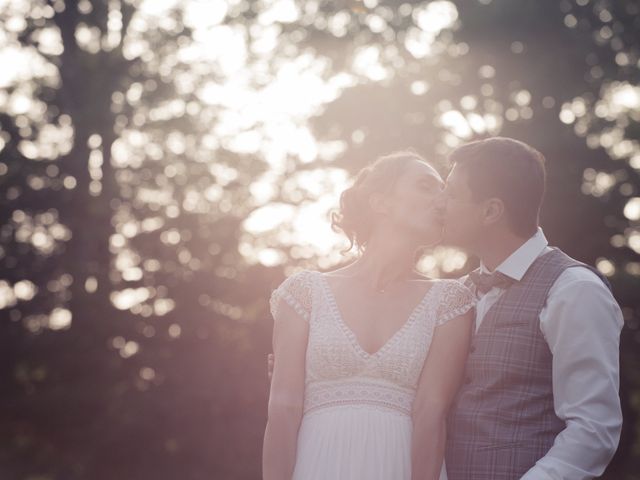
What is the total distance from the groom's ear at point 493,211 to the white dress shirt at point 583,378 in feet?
1.63

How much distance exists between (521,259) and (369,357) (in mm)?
721

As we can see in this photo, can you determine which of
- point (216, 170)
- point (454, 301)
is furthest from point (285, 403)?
point (216, 170)

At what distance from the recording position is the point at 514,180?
12.5ft

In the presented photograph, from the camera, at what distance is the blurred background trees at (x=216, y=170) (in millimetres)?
14156

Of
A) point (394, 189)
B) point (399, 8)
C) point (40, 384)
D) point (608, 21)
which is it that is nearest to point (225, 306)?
point (40, 384)

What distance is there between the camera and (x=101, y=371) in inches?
550

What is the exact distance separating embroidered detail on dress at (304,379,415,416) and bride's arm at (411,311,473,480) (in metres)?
0.07

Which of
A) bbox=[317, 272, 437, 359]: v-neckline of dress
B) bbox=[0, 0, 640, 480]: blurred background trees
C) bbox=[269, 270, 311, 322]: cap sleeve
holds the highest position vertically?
bbox=[269, 270, 311, 322]: cap sleeve

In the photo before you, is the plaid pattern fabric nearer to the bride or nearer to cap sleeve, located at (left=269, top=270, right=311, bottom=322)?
the bride

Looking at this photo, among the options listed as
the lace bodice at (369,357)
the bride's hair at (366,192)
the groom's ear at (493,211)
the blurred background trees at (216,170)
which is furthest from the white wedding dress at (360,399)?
the blurred background trees at (216,170)

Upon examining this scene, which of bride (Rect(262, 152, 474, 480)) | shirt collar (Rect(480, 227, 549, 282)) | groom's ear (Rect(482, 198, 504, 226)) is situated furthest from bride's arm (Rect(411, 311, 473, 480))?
groom's ear (Rect(482, 198, 504, 226))

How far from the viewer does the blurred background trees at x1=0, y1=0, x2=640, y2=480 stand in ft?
46.4

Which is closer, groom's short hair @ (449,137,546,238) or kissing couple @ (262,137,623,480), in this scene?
kissing couple @ (262,137,623,480)

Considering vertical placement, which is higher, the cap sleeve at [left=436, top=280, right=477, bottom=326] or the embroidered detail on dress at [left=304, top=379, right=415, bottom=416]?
the cap sleeve at [left=436, top=280, right=477, bottom=326]
